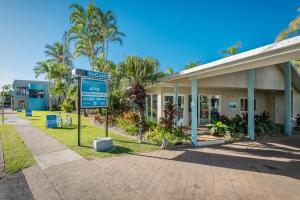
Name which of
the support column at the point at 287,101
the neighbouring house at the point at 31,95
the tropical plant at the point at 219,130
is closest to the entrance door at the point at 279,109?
the support column at the point at 287,101

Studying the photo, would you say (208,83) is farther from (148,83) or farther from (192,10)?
(192,10)

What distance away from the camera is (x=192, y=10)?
12.4m

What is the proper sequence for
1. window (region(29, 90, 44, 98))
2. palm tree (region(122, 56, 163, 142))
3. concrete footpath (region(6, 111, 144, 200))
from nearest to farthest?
concrete footpath (region(6, 111, 144, 200)), palm tree (region(122, 56, 163, 142)), window (region(29, 90, 44, 98))

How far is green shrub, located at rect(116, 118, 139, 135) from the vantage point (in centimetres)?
1069

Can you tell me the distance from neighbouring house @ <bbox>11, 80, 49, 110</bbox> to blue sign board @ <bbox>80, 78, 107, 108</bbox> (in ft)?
133

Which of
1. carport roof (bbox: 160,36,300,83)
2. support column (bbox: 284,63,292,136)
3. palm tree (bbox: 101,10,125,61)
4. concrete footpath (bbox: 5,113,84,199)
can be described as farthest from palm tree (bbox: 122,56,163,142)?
palm tree (bbox: 101,10,125,61)

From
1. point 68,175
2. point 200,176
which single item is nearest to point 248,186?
point 200,176

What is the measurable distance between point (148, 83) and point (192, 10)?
254 inches

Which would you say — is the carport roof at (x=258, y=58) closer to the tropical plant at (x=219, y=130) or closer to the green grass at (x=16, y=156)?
the tropical plant at (x=219, y=130)

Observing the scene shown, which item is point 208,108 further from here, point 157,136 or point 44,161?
point 44,161

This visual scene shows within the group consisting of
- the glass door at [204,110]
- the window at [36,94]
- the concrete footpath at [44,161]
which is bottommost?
the concrete footpath at [44,161]

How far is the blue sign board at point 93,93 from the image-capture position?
25.8 ft

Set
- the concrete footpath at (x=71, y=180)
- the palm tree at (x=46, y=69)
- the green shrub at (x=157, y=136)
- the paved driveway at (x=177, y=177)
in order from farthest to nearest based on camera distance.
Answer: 1. the palm tree at (x=46, y=69)
2. the green shrub at (x=157, y=136)
3. the paved driveway at (x=177, y=177)
4. the concrete footpath at (x=71, y=180)

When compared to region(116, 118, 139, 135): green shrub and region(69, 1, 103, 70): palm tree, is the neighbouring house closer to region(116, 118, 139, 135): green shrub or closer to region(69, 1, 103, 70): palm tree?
region(69, 1, 103, 70): palm tree
